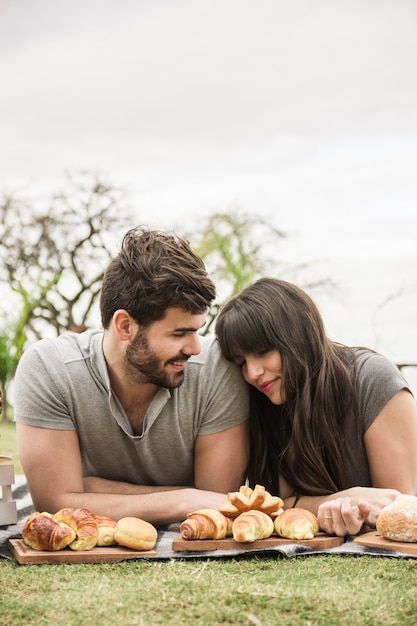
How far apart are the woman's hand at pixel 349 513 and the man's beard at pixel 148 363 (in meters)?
0.75

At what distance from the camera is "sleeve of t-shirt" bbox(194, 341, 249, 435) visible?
3.32 m

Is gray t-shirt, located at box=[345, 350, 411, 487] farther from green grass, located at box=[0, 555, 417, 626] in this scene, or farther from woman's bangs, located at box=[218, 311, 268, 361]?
green grass, located at box=[0, 555, 417, 626]

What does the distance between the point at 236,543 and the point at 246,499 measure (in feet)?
0.57

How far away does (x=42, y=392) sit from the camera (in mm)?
3201

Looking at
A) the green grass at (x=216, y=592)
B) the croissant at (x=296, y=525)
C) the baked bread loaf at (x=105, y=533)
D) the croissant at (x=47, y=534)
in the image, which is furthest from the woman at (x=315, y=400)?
the croissant at (x=47, y=534)

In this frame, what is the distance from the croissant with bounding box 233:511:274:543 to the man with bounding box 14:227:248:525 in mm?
270

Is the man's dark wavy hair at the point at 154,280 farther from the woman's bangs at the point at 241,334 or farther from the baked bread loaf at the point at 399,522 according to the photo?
the baked bread loaf at the point at 399,522

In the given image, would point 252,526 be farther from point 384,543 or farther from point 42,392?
point 42,392

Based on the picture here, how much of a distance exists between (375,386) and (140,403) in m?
0.98

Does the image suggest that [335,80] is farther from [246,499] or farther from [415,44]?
[246,499]

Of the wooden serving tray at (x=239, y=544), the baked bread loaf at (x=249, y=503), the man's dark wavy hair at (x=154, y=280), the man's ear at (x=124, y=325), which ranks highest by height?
the man's dark wavy hair at (x=154, y=280)

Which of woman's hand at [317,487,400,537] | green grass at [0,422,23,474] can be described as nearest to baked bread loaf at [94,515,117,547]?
woman's hand at [317,487,400,537]

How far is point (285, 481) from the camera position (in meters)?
3.36

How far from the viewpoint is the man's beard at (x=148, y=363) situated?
313 cm
